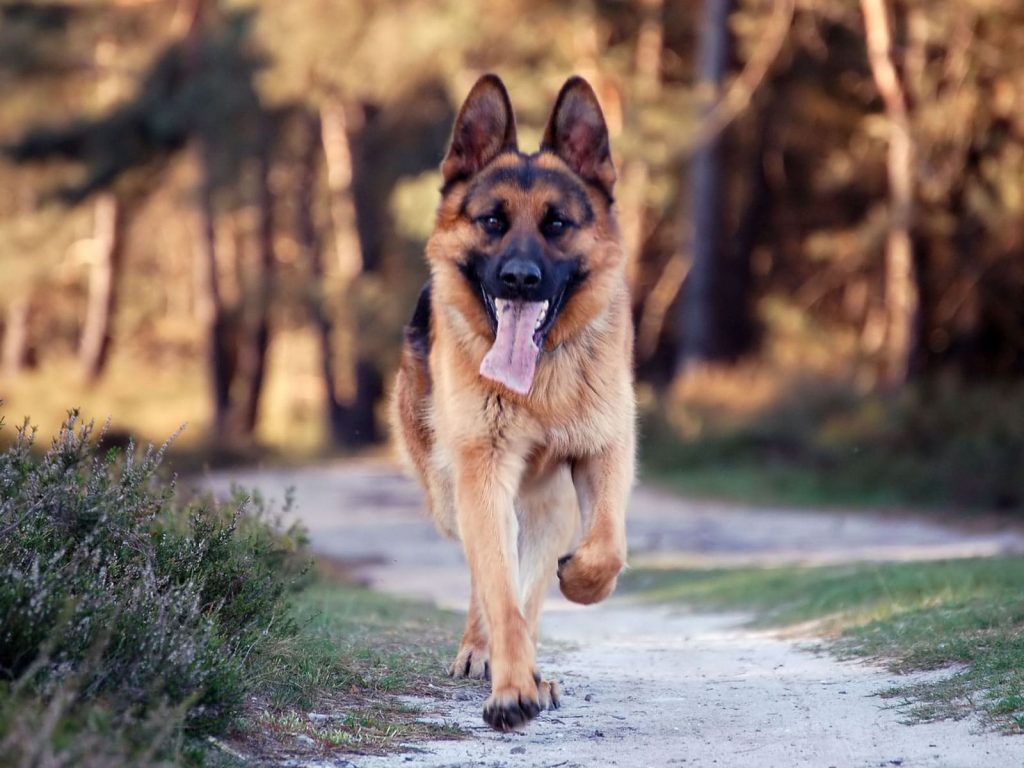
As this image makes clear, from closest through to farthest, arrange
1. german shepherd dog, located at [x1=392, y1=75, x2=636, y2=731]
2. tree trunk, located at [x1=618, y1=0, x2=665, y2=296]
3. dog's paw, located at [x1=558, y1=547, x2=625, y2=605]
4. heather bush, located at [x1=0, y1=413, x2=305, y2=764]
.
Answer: heather bush, located at [x1=0, y1=413, x2=305, y2=764], dog's paw, located at [x1=558, y1=547, x2=625, y2=605], german shepherd dog, located at [x1=392, y1=75, x2=636, y2=731], tree trunk, located at [x1=618, y1=0, x2=665, y2=296]

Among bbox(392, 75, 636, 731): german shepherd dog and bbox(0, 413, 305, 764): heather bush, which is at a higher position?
bbox(392, 75, 636, 731): german shepherd dog

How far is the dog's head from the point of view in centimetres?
589

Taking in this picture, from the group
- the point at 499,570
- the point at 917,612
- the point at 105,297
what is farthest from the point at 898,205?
the point at 105,297

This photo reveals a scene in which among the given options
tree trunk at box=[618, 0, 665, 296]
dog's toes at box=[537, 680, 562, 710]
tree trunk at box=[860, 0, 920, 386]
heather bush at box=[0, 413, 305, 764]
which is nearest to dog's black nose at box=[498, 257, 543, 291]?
heather bush at box=[0, 413, 305, 764]

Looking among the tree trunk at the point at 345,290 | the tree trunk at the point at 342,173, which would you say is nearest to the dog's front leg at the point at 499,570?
the tree trunk at the point at 345,290

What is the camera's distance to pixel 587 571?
559 centimetres

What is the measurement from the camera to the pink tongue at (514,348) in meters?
5.82

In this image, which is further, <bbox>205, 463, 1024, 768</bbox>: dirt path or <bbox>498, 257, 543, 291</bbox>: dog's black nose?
<bbox>498, 257, 543, 291</bbox>: dog's black nose

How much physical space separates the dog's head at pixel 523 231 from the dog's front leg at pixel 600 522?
1.60ft

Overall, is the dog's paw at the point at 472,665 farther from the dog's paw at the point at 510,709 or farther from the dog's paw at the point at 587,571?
the dog's paw at the point at 510,709

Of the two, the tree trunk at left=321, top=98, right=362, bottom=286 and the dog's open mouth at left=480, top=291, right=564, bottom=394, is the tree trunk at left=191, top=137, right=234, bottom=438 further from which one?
the dog's open mouth at left=480, top=291, right=564, bottom=394

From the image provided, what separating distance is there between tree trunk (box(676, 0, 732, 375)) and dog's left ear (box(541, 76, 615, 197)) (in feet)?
65.6

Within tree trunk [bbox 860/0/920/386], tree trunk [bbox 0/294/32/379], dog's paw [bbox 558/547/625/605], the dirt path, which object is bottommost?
the dirt path

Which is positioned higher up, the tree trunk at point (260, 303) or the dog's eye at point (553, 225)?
the tree trunk at point (260, 303)
